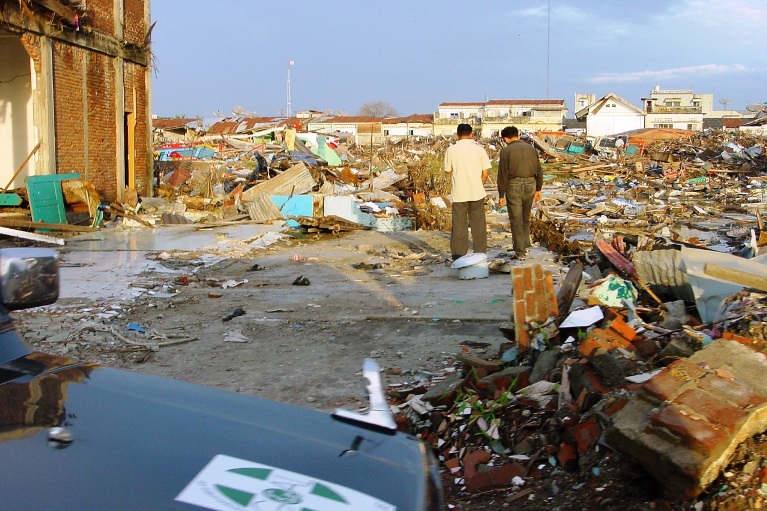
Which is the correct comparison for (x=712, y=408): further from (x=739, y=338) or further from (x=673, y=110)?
(x=673, y=110)

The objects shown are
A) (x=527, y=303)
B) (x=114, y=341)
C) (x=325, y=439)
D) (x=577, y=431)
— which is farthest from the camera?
(x=114, y=341)

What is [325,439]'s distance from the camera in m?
2.12

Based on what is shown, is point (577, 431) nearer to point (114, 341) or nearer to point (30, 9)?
point (114, 341)

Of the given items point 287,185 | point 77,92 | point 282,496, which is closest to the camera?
point 282,496

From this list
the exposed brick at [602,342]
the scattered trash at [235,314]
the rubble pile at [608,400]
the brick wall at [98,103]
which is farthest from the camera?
the brick wall at [98,103]

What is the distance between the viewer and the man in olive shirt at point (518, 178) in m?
10.0

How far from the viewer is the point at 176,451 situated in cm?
190

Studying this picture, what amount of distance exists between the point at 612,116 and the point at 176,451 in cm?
7669

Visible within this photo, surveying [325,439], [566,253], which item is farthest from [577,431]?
[566,253]

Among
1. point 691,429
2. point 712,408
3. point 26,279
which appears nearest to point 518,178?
point 712,408

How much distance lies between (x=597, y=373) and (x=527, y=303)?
124 centimetres

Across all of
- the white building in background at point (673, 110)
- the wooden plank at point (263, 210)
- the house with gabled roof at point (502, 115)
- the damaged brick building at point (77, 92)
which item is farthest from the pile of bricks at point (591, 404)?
the white building in background at point (673, 110)

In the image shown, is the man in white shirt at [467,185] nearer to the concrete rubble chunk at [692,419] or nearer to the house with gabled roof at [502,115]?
the concrete rubble chunk at [692,419]

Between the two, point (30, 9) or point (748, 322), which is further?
point (30, 9)
